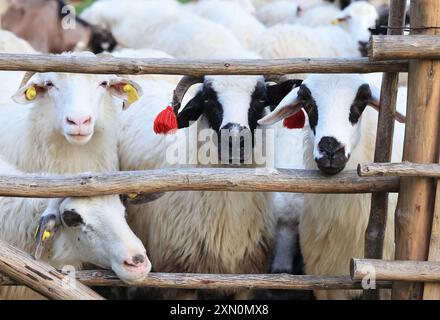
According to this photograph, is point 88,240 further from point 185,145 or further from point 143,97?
point 143,97

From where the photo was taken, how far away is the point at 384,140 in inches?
176

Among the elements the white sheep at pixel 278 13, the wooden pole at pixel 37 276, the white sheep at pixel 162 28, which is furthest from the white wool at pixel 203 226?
the white sheep at pixel 278 13

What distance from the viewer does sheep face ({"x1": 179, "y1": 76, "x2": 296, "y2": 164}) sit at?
4695 millimetres

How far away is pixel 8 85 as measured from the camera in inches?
245

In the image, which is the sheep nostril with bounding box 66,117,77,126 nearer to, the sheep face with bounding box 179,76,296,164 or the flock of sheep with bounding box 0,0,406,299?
the flock of sheep with bounding box 0,0,406,299

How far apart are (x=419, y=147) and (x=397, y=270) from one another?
2.04 feet

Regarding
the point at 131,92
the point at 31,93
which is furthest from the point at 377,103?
the point at 31,93

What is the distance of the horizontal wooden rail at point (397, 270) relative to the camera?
4.16m

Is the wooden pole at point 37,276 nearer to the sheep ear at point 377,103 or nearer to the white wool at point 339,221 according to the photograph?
the white wool at point 339,221

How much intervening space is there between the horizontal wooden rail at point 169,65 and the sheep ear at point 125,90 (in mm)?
829

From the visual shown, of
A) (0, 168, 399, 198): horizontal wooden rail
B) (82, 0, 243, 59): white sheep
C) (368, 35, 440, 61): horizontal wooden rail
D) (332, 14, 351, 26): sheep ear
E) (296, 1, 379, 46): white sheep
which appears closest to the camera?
(368, 35, 440, 61): horizontal wooden rail

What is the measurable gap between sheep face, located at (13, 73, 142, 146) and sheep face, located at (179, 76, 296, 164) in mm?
435

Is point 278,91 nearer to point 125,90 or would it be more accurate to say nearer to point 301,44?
point 125,90

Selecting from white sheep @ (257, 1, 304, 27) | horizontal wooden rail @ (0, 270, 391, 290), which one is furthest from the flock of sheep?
white sheep @ (257, 1, 304, 27)
